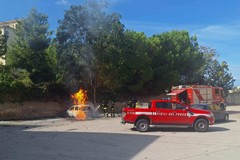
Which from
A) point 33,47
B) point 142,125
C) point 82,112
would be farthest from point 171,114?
point 33,47

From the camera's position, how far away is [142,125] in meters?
19.4

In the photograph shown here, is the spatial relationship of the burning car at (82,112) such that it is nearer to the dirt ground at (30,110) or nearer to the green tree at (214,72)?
the dirt ground at (30,110)

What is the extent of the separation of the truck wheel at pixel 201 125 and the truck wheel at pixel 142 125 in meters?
2.78

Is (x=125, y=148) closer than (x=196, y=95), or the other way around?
(x=125, y=148)

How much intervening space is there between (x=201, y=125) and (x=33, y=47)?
25.2 meters

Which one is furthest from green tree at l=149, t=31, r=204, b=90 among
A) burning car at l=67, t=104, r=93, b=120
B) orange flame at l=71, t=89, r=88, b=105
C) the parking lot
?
the parking lot

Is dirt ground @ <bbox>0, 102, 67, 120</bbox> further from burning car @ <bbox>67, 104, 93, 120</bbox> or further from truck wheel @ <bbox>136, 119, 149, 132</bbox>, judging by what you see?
truck wheel @ <bbox>136, 119, 149, 132</bbox>

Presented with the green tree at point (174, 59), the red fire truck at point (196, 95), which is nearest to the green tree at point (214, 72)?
the green tree at point (174, 59)

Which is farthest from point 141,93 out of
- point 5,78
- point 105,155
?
point 105,155

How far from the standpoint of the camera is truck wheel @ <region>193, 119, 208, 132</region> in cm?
1917

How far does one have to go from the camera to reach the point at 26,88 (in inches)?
1400

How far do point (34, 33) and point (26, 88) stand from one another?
728 centimetres

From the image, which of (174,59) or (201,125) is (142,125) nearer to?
(201,125)

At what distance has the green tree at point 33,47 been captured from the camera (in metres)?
37.6
